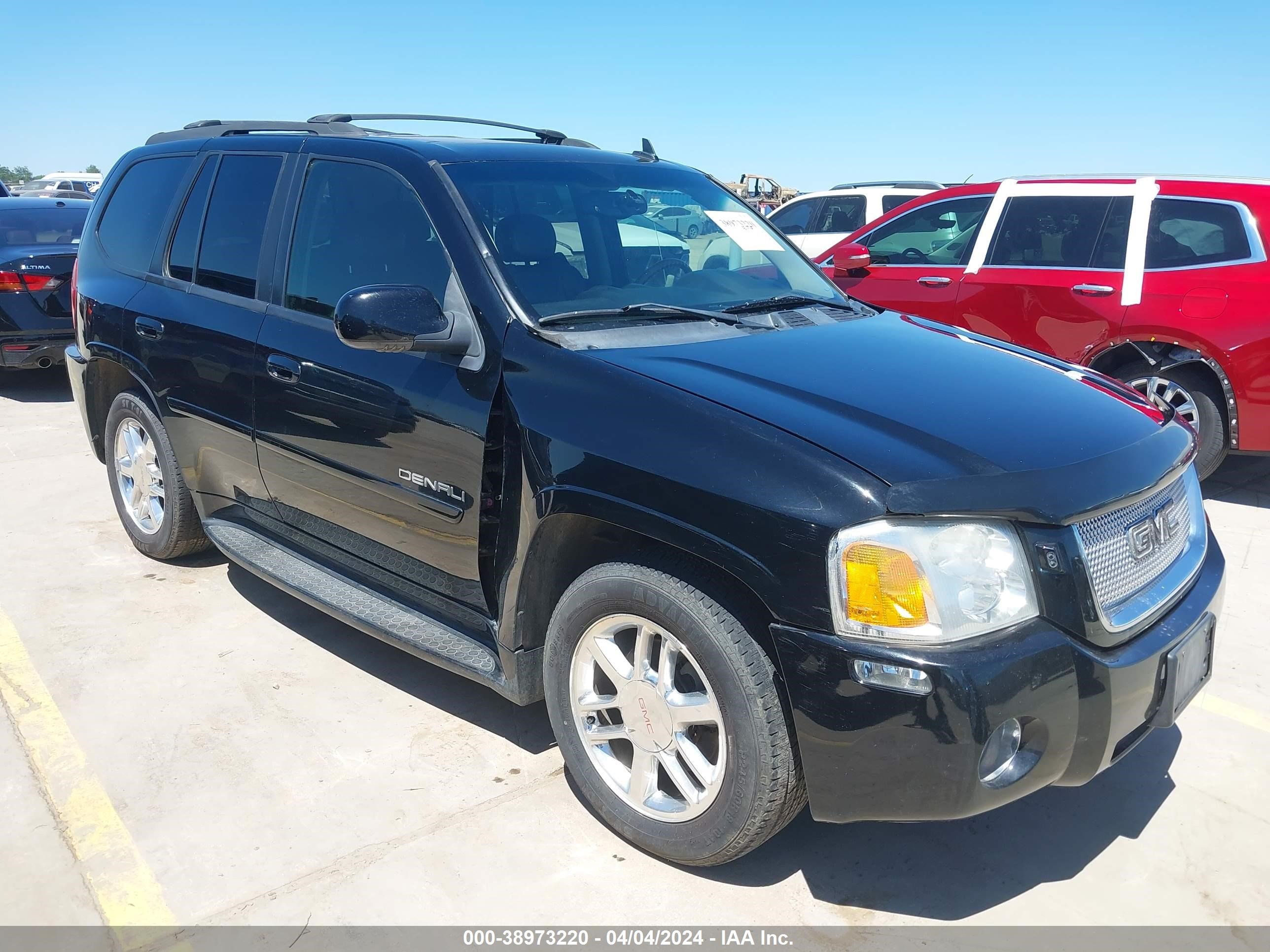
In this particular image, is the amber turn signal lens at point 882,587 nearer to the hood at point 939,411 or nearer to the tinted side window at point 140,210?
the hood at point 939,411

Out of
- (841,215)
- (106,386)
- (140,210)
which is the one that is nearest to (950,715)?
(140,210)

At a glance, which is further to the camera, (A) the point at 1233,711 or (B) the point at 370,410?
(A) the point at 1233,711

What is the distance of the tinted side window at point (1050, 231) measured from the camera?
6.31 meters

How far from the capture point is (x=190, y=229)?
13.8 ft

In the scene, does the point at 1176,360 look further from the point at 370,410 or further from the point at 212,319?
the point at 212,319

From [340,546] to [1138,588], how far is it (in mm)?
2514

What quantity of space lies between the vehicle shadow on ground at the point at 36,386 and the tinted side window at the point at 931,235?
6674mm

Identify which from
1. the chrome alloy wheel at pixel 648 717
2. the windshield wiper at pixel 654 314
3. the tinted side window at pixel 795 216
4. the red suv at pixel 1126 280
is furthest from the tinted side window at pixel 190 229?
the tinted side window at pixel 795 216

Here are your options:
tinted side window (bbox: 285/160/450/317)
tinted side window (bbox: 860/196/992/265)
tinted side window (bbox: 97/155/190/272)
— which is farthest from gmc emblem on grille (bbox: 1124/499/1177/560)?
tinted side window (bbox: 860/196/992/265)

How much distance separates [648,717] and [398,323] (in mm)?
1266

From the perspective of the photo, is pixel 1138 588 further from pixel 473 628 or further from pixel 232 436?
pixel 232 436

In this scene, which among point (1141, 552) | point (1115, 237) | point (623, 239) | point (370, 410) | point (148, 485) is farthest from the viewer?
point (1115, 237)

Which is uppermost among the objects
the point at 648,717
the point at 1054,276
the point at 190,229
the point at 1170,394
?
the point at 190,229

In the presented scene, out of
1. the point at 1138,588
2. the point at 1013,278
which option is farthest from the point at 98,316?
→ the point at 1013,278
